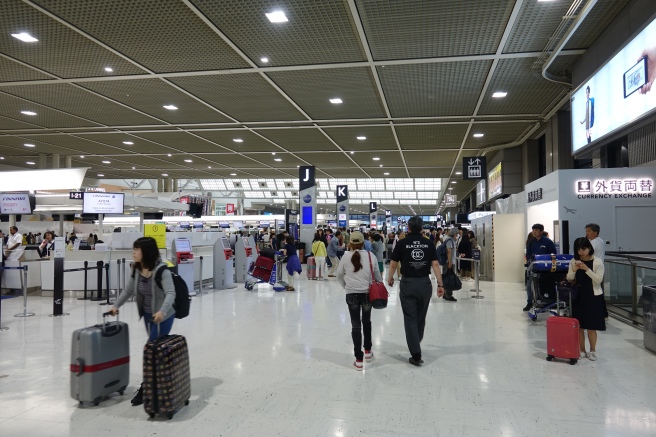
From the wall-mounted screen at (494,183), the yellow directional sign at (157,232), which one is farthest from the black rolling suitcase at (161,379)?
the wall-mounted screen at (494,183)

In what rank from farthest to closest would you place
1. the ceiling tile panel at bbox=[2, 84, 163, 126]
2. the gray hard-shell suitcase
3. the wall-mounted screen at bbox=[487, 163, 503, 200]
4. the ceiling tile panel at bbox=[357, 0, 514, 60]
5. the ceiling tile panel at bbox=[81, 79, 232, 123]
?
the wall-mounted screen at bbox=[487, 163, 503, 200]
the ceiling tile panel at bbox=[2, 84, 163, 126]
the ceiling tile panel at bbox=[81, 79, 232, 123]
the ceiling tile panel at bbox=[357, 0, 514, 60]
the gray hard-shell suitcase

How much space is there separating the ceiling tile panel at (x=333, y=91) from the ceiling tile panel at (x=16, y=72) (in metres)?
4.75

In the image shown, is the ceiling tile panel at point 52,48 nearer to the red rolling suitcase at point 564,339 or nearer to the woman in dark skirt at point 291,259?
the woman in dark skirt at point 291,259

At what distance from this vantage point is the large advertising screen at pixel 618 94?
607cm

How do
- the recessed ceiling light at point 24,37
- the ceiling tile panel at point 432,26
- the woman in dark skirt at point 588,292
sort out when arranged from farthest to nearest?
the recessed ceiling light at point 24,37, the ceiling tile panel at point 432,26, the woman in dark skirt at point 588,292

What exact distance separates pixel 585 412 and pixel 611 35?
6036 millimetres

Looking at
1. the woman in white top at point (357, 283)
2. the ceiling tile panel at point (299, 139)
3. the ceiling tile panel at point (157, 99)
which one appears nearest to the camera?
the woman in white top at point (357, 283)

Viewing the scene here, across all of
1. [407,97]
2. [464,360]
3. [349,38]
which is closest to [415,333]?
[464,360]

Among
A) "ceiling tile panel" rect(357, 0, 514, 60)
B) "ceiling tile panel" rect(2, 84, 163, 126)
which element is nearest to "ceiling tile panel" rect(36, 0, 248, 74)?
"ceiling tile panel" rect(2, 84, 163, 126)

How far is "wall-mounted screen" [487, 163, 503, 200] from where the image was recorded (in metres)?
17.7

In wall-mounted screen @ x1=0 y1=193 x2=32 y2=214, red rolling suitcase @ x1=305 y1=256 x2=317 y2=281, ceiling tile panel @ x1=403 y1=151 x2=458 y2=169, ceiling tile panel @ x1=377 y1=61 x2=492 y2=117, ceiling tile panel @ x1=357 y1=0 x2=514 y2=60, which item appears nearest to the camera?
ceiling tile panel @ x1=357 y1=0 x2=514 y2=60

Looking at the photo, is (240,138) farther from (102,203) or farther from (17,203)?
(17,203)

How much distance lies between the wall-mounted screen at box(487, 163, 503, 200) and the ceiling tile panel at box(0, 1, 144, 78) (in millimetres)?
13222

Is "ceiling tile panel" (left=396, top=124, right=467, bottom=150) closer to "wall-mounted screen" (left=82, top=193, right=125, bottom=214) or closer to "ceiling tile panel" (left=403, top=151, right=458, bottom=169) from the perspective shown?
"ceiling tile panel" (left=403, top=151, right=458, bottom=169)
